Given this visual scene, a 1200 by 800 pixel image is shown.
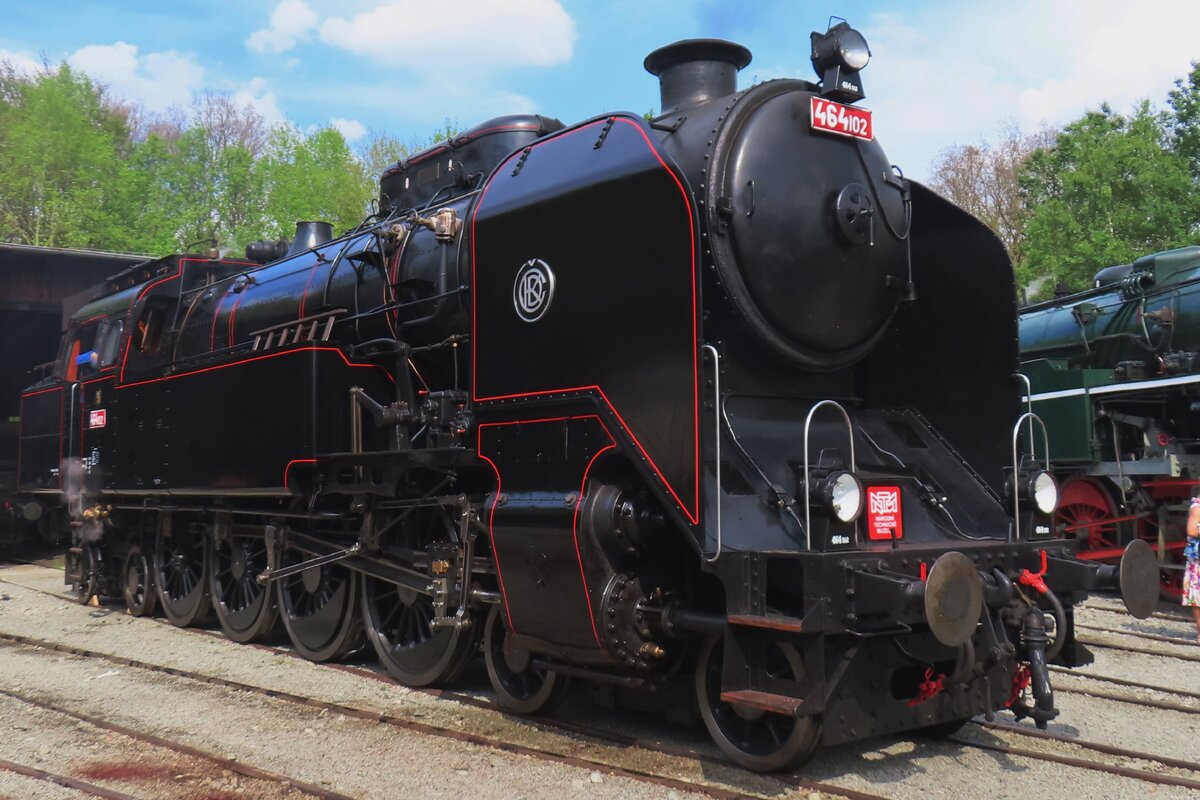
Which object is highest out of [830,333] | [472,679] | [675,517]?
[830,333]

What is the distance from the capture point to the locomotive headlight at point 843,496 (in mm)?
4168

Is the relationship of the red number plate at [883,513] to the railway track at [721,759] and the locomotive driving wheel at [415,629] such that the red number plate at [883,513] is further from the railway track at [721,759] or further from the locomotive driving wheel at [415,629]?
the locomotive driving wheel at [415,629]

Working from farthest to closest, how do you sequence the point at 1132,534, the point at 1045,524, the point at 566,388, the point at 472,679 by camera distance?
the point at 1132,534
the point at 472,679
the point at 1045,524
the point at 566,388

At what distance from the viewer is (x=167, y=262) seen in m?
10.1

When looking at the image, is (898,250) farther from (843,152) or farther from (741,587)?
(741,587)

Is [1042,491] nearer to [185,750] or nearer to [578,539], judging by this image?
[578,539]

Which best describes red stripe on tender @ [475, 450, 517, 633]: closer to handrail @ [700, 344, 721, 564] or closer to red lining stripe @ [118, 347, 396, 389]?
handrail @ [700, 344, 721, 564]

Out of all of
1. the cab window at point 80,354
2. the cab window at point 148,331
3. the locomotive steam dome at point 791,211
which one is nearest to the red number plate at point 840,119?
the locomotive steam dome at point 791,211

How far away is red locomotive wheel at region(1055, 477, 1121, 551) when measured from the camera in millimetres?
10875

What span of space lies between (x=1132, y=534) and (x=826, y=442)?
24.4 feet

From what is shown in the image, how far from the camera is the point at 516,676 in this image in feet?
18.9

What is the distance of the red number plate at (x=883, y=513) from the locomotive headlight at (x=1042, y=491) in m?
0.90

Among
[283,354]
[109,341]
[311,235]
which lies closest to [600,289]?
[283,354]

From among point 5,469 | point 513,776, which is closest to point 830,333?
point 513,776
